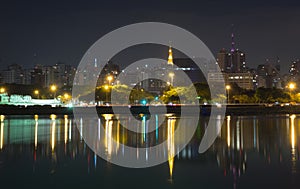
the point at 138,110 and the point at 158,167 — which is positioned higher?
the point at 138,110

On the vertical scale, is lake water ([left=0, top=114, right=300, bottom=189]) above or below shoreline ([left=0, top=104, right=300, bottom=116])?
below

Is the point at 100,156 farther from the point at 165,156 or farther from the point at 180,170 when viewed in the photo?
the point at 180,170

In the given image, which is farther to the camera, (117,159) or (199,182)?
(117,159)

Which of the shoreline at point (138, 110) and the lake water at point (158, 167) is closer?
the lake water at point (158, 167)

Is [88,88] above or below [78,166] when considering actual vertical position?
above

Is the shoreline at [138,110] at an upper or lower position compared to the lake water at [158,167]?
upper

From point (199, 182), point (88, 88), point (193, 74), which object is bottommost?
point (199, 182)

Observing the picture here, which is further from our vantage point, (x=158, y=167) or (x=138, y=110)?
(x=138, y=110)

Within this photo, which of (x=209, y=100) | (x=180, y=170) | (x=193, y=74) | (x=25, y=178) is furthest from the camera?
(x=193, y=74)

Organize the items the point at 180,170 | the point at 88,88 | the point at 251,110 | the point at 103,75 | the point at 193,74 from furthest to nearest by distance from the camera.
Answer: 1. the point at 193,74
2. the point at 103,75
3. the point at 88,88
4. the point at 251,110
5. the point at 180,170

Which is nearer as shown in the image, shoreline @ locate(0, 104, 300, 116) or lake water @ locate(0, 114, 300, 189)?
lake water @ locate(0, 114, 300, 189)

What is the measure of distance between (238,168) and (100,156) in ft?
13.8

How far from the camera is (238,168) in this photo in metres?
10.2

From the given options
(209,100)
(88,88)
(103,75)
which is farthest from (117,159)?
(103,75)
